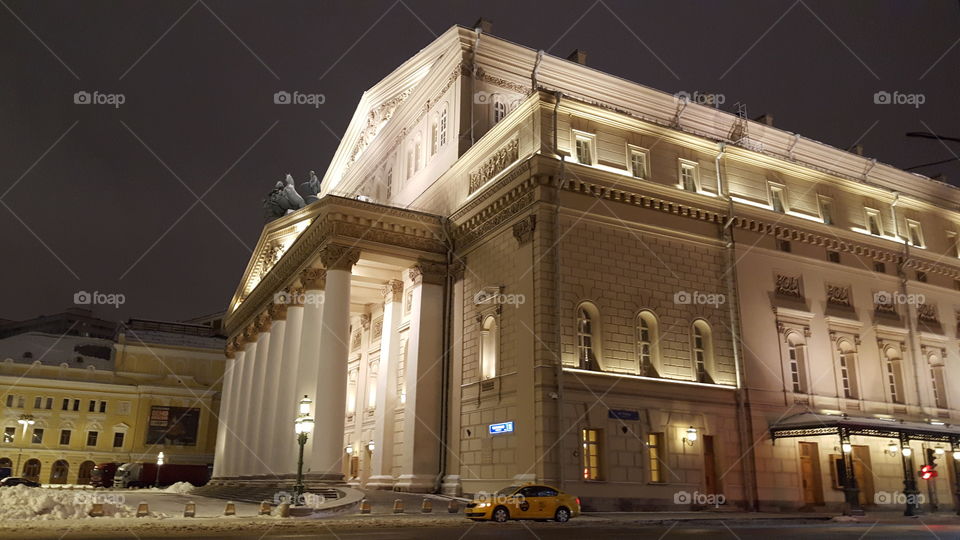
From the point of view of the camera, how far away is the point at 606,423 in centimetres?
2556

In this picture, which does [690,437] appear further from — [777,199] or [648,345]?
[777,199]

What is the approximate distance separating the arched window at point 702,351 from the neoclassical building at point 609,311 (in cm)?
11

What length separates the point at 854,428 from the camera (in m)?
27.3

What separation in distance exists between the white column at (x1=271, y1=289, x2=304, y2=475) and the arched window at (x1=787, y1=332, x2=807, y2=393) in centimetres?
2108

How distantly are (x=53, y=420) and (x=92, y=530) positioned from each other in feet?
190

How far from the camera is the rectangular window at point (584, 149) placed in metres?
29.0

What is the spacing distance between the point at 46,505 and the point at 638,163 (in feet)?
78.3

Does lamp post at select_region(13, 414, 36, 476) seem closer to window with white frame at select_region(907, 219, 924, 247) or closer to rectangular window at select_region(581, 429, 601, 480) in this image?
rectangular window at select_region(581, 429, 601, 480)

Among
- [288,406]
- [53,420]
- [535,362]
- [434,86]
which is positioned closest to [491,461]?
[535,362]

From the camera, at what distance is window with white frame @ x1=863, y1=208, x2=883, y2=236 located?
36.2m

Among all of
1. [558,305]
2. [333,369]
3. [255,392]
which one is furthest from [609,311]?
[255,392]

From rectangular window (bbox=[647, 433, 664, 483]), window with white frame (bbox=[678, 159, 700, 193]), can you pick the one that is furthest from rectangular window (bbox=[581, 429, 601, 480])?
window with white frame (bbox=[678, 159, 700, 193])

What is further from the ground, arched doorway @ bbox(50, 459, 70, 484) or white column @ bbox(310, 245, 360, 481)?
white column @ bbox(310, 245, 360, 481)

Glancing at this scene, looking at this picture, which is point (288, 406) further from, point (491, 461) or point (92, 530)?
point (92, 530)
